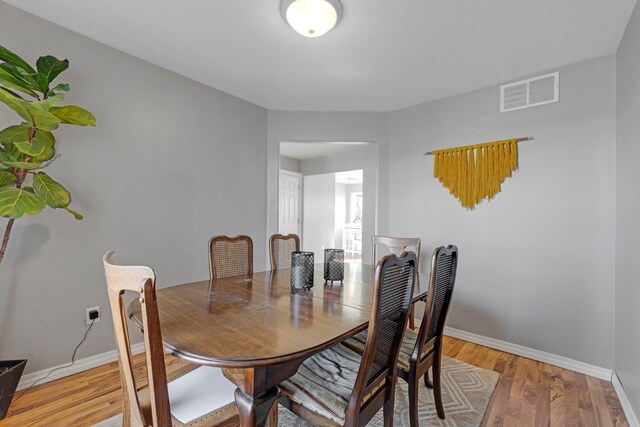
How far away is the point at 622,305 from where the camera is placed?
1.97m

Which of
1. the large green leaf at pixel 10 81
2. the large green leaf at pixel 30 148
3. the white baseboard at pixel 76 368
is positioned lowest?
the white baseboard at pixel 76 368

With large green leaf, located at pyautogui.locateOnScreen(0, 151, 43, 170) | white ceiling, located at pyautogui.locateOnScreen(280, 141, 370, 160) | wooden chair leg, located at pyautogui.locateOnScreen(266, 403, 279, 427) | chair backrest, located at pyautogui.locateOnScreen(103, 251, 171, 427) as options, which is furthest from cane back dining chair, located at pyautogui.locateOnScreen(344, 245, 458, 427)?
white ceiling, located at pyautogui.locateOnScreen(280, 141, 370, 160)

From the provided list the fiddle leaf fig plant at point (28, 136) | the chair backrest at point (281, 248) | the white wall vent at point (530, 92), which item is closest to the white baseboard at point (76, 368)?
the fiddle leaf fig plant at point (28, 136)

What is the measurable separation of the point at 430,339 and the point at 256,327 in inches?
39.0

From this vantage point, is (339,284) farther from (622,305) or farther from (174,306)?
(622,305)

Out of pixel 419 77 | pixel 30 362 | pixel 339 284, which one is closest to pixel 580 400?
pixel 339 284

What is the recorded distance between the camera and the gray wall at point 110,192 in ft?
6.39

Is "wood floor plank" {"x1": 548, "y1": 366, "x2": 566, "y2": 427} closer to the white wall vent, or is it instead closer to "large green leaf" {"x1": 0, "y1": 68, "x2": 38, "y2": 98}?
the white wall vent

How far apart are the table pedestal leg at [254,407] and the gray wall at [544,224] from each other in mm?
2333

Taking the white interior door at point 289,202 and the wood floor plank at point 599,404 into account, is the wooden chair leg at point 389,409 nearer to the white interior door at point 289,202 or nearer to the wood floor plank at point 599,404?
the wood floor plank at point 599,404

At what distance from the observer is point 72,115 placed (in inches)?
70.0

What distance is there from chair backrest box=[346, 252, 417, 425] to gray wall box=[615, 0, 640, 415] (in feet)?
4.81

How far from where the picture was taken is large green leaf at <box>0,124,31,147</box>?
63.1 inches

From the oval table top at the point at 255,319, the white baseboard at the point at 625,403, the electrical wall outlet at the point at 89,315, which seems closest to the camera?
the oval table top at the point at 255,319
